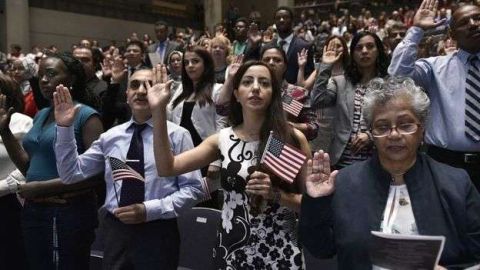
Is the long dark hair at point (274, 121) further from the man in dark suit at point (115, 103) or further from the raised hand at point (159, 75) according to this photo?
the man in dark suit at point (115, 103)

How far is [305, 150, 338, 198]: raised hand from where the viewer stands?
7.89 feet

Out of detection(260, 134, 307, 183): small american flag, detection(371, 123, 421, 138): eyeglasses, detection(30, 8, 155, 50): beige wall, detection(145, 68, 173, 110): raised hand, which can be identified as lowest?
detection(260, 134, 307, 183): small american flag

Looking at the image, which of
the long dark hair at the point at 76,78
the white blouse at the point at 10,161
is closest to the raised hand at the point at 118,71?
the white blouse at the point at 10,161

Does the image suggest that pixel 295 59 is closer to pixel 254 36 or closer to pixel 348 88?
pixel 254 36

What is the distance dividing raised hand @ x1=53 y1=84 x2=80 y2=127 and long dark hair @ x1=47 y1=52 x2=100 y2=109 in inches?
16.1

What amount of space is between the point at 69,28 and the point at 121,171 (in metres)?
22.4

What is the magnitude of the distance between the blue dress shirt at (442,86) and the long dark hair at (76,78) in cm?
200

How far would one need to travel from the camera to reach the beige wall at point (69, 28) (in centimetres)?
2291

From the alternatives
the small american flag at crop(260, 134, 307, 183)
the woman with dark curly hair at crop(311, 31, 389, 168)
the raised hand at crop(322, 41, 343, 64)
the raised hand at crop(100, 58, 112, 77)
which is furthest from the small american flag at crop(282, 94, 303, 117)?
the raised hand at crop(100, 58, 112, 77)

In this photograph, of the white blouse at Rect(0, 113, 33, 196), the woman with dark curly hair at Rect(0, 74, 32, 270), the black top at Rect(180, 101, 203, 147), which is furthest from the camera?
the black top at Rect(180, 101, 203, 147)

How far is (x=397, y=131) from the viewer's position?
2.36 metres

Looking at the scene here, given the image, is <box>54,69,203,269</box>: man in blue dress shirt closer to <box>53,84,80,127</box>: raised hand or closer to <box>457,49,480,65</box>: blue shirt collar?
<box>53,84,80,127</box>: raised hand

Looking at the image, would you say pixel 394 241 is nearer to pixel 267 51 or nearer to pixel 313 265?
pixel 313 265

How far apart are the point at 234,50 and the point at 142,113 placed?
568 cm
